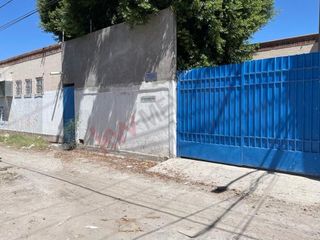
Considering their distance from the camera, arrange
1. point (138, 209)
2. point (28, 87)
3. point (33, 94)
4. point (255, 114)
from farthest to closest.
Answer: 1. point (28, 87)
2. point (33, 94)
3. point (255, 114)
4. point (138, 209)

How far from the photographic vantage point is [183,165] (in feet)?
36.2

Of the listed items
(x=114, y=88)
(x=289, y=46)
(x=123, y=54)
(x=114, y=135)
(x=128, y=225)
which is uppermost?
(x=289, y=46)

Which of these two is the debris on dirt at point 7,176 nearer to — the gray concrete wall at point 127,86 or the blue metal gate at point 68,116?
the gray concrete wall at point 127,86

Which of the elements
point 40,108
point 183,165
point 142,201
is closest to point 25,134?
point 40,108

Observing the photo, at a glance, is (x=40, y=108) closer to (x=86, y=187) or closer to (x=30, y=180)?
(x=30, y=180)

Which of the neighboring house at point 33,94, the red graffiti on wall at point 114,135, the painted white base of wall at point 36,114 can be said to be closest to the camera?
the red graffiti on wall at point 114,135

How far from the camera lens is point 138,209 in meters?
7.52

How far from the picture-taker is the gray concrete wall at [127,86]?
39.7ft

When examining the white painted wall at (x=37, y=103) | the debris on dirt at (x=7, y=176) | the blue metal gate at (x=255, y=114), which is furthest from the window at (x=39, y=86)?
the blue metal gate at (x=255, y=114)

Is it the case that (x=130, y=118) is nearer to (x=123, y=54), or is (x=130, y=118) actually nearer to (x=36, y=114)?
(x=123, y=54)

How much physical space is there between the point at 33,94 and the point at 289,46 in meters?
12.1

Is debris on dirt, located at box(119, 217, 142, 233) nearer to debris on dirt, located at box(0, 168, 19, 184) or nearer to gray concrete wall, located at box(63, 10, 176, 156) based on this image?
debris on dirt, located at box(0, 168, 19, 184)

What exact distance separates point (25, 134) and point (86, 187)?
1348 centimetres

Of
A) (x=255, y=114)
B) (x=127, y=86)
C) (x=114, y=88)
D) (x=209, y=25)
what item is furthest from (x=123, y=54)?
(x=255, y=114)
